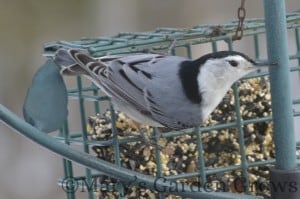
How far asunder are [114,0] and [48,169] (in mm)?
1518

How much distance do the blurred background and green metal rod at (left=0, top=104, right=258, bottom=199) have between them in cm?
Answer: 331

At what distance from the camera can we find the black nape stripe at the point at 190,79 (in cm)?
336

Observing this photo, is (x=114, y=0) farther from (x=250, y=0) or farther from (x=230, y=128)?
(x=230, y=128)

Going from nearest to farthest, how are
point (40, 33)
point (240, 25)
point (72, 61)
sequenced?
point (240, 25), point (72, 61), point (40, 33)

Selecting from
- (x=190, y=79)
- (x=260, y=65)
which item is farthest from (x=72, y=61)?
(x=260, y=65)

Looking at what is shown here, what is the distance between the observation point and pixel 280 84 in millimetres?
3020

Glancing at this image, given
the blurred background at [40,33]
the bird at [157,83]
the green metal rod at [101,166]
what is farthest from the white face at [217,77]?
the blurred background at [40,33]

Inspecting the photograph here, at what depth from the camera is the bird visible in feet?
11.0

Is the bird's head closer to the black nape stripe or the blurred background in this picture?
the black nape stripe

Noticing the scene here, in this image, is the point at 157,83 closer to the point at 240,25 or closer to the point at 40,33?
the point at 240,25

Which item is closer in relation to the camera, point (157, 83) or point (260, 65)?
point (260, 65)

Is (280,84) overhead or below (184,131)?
overhead

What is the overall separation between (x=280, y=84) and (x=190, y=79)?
48 centimetres

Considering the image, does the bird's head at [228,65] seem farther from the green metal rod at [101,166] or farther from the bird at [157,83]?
the green metal rod at [101,166]
